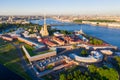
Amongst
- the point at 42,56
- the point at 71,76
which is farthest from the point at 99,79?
the point at 42,56

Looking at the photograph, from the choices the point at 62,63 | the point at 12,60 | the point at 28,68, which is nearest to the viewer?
the point at 28,68

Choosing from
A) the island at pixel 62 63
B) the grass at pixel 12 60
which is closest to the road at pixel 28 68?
the island at pixel 62 63

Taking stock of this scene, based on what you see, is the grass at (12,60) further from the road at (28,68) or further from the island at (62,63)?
the road at (28,68)

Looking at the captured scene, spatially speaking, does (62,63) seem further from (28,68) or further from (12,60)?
(12,60)

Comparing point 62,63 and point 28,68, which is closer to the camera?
point 28,68

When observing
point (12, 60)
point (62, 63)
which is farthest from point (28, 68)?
point (62, 63)

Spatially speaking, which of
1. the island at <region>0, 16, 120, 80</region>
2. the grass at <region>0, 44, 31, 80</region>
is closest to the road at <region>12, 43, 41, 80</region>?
the island at <region>0, 16, 120, 80</region>

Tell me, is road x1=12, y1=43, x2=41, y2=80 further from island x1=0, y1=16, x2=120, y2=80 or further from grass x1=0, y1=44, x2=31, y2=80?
grass x1=0, y1=44, x2=31, y2=80

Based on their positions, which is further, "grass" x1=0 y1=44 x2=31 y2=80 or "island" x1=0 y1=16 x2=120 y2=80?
"grass" x1=0 y1=44 x2=31 y2=80
